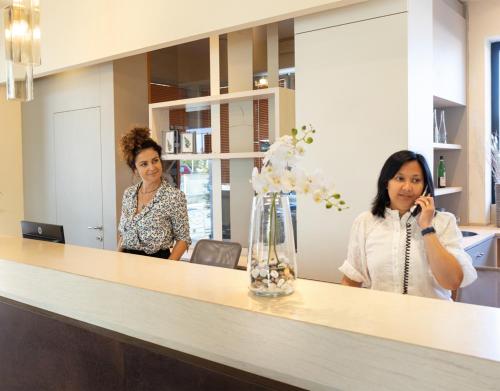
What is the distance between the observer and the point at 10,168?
5531 mm

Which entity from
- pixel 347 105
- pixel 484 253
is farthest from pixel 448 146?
pixel 347 105

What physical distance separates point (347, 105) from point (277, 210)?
184 cm

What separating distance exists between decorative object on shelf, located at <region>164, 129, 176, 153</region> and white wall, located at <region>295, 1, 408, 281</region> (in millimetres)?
1418

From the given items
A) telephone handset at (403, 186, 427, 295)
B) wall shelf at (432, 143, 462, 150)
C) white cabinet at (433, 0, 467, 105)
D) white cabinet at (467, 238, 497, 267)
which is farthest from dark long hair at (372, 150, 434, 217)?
white cabinet at (433, 0, 467, 105)

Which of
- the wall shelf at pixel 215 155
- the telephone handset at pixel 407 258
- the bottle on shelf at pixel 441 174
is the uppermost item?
the wall shelf at pixel 215 155

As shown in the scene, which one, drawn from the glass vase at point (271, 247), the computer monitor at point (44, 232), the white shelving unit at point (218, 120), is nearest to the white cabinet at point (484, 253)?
the white shelving unit at point (218, 120)

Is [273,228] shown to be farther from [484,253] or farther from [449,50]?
[449,50]

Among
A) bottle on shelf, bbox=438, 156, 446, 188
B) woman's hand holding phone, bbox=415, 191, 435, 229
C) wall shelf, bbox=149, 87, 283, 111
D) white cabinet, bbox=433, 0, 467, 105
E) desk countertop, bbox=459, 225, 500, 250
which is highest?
white cabinet, bbox=433, 0, 467, 105

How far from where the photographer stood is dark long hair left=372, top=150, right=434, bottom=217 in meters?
1.92

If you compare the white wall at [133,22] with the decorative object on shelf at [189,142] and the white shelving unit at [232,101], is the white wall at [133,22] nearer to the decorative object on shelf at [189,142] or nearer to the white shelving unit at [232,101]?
the white shelving unit at [232,101]

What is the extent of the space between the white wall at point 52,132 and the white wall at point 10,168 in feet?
0.26

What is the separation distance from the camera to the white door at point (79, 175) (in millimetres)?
4930

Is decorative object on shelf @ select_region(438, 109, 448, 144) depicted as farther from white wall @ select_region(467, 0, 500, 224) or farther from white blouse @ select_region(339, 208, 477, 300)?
white blouse @ select_region(339, 208, 477, 300)

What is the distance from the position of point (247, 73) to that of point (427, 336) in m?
3.27
